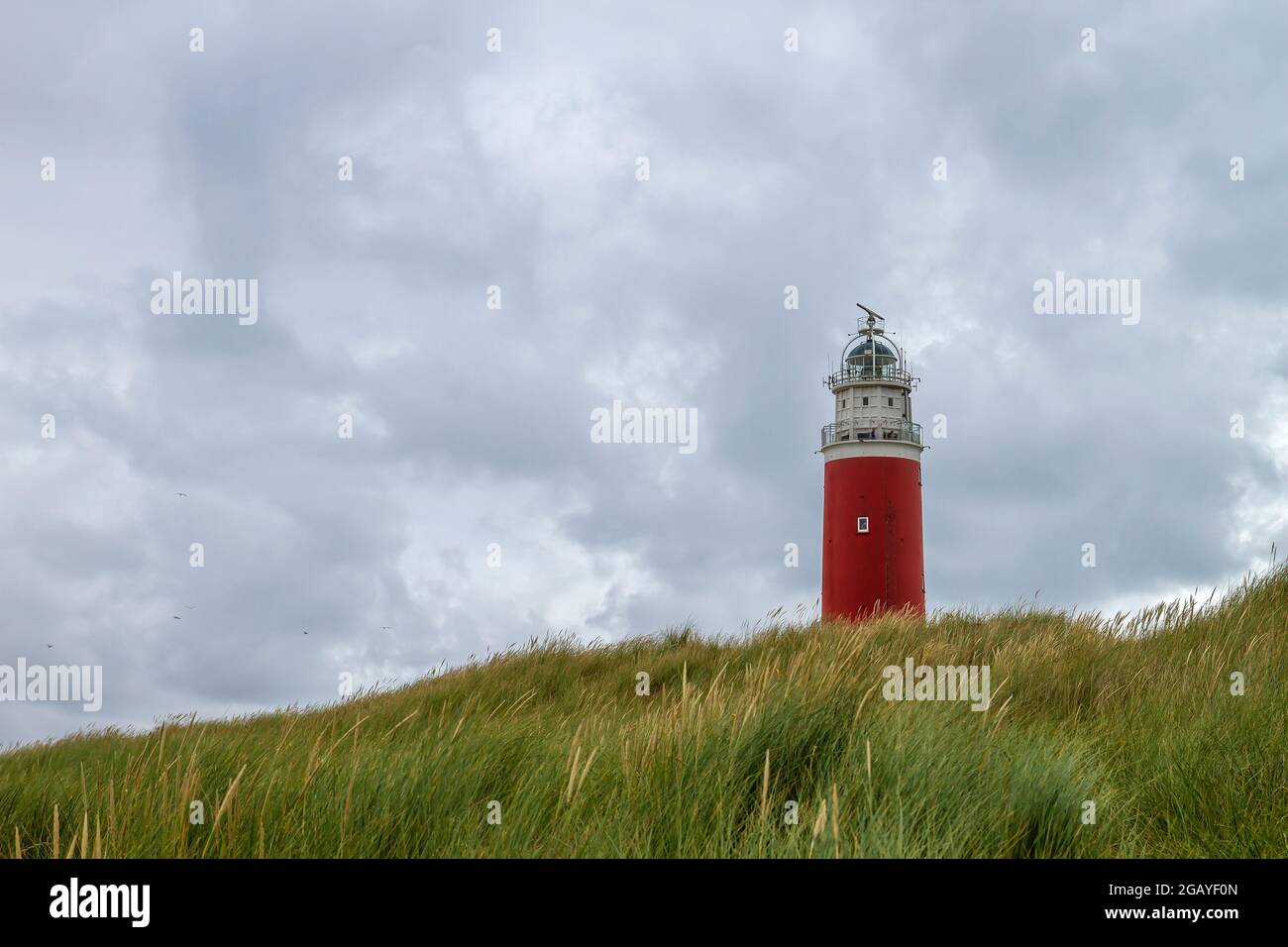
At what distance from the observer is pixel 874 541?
24500 millimetres

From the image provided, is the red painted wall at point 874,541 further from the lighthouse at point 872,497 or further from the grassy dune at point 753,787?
the grassy dune at point 753,787

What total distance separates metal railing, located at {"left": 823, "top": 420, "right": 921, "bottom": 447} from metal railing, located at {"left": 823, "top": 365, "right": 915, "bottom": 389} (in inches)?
53.5

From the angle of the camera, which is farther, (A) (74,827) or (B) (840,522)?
(B) (840,522)

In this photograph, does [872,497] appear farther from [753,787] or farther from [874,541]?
[753,787]

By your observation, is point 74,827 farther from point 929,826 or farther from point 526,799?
point 929,826

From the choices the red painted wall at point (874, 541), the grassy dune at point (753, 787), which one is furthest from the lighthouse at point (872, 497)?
the grassy dune at point (753, 787)

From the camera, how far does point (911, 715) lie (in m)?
4.98

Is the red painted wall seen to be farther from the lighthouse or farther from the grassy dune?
the grassy dune

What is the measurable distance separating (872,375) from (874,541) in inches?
208

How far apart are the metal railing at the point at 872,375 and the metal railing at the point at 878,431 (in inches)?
53.5

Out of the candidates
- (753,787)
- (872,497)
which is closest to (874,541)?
(872,497)

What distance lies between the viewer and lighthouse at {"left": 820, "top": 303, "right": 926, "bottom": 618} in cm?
2450
